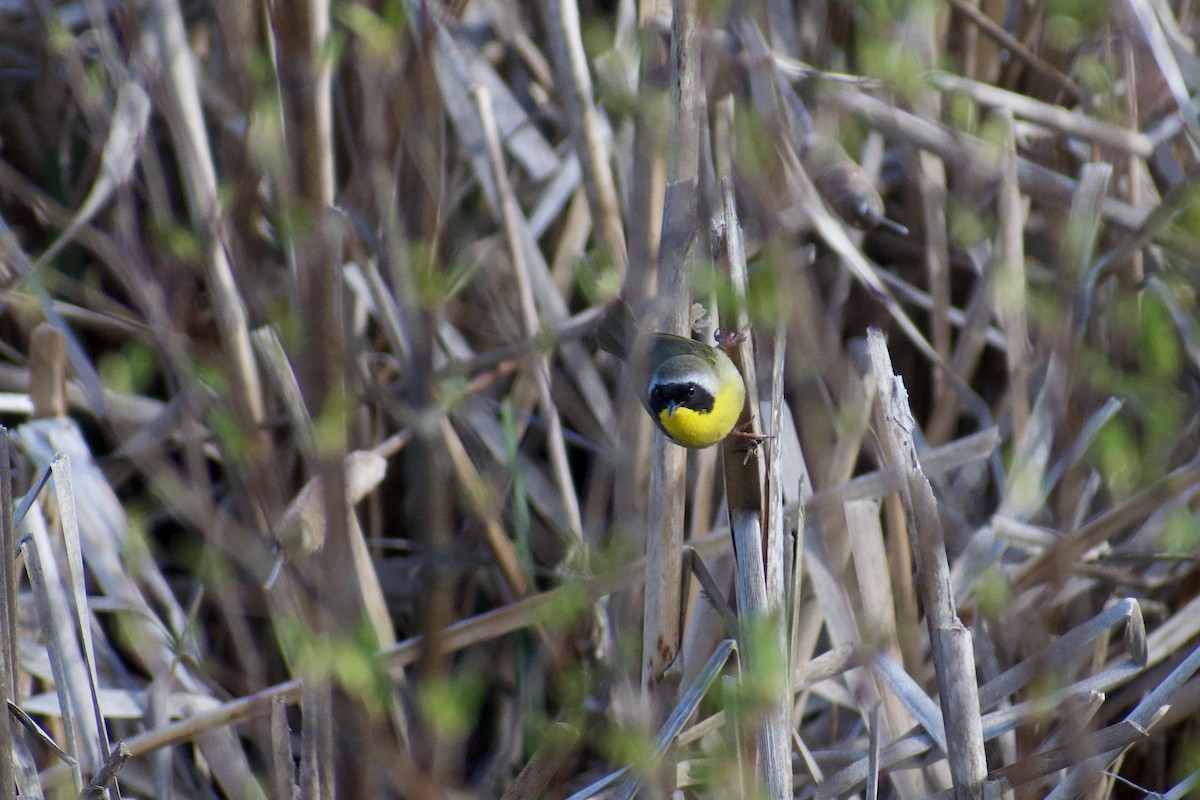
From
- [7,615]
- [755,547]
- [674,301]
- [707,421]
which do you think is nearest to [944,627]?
[755,547]

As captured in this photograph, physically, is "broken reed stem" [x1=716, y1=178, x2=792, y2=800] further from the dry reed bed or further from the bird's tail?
the bird's tail

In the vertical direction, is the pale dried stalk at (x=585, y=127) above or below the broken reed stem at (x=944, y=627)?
above

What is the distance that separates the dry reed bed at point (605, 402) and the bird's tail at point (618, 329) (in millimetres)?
63

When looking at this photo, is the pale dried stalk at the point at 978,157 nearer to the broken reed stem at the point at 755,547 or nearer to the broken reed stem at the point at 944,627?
the broken reed stem at the point at 755,547

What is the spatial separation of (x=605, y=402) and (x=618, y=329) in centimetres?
37

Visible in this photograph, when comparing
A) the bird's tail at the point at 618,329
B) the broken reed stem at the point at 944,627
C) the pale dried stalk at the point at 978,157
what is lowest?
the broken reed stem at the point at 944,627

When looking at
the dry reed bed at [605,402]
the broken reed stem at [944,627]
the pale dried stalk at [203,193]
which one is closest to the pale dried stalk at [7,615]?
the dry reed bed at [605,402]

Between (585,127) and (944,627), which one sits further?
(585,127)

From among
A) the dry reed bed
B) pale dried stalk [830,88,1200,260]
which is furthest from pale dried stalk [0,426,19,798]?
pale dried stalk [830,88,1200,260]

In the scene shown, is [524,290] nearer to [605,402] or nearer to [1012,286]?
[605,402]

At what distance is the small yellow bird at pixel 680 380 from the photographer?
73.4 inches

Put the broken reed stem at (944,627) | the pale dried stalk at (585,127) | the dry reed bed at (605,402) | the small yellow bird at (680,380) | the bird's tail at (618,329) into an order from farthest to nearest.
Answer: the pale dried stalk at (585,127) < the bird's tail at (618,329) < the small yellow bird at (680,380) < the dry reed bed at (605,402) < the broken reed stem at (944,627)

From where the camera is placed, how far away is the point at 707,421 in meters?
1.88

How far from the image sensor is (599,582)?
2.00 m
